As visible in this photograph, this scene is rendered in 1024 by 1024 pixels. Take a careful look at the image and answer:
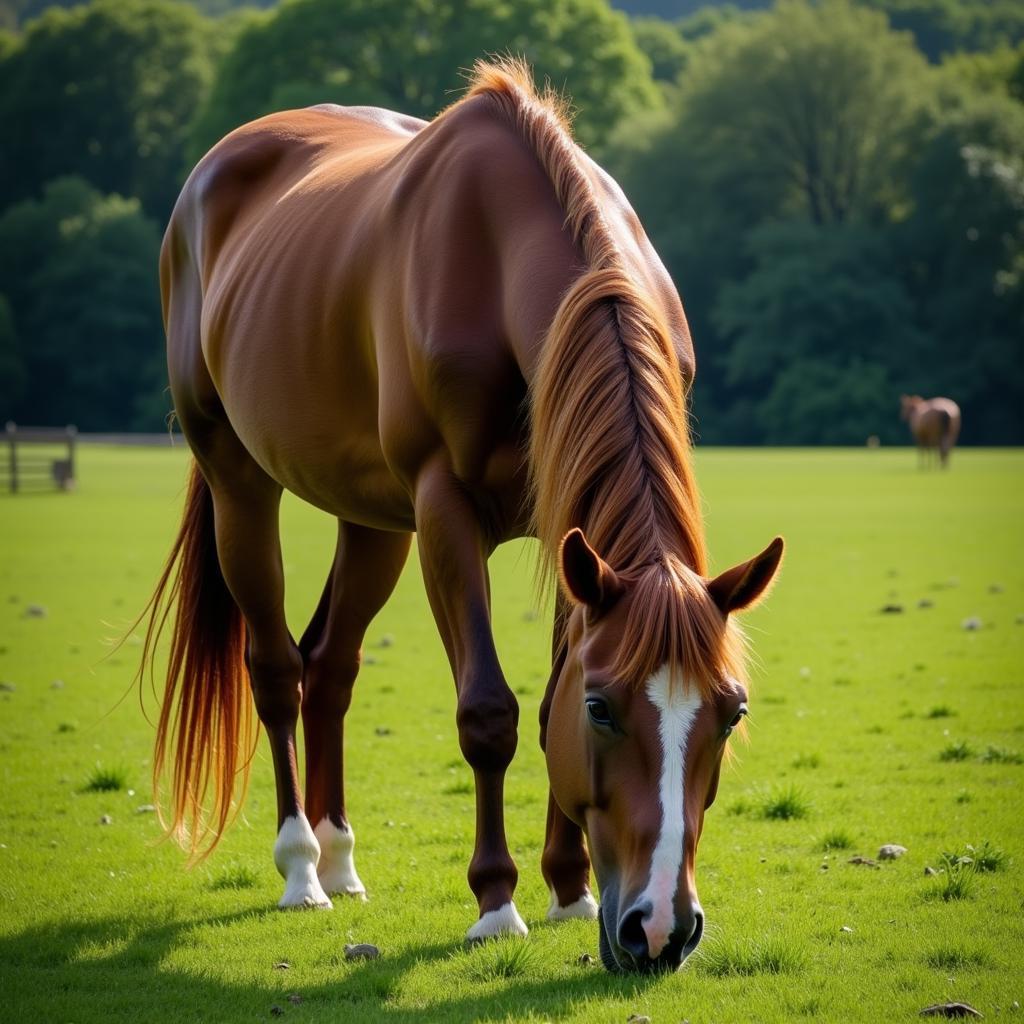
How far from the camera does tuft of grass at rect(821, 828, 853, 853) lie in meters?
5.61

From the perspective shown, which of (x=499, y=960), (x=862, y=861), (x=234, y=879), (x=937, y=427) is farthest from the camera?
(x=937, y=427)

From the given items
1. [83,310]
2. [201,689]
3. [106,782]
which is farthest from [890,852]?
[83,310]

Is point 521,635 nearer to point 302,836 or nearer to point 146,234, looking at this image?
point 302,836

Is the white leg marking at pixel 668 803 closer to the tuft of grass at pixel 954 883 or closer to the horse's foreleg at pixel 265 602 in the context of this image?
the tuft of grass at pixel 954 883

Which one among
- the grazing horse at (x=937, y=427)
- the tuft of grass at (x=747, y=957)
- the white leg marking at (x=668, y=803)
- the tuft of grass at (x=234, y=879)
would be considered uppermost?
the white leg marking at (x=668, y=803)

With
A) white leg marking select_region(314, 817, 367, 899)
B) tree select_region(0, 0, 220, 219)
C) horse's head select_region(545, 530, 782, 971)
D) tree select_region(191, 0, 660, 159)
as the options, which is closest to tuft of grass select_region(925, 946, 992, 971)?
horse's head select_region(545, 530, 782, 971)

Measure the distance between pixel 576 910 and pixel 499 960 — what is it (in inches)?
24.7

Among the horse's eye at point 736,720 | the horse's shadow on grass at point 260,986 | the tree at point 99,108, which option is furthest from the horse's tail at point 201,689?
the tree at point 99,108

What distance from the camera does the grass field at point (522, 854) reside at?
3961 mm

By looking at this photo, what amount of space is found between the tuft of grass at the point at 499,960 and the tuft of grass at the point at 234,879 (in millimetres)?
1473

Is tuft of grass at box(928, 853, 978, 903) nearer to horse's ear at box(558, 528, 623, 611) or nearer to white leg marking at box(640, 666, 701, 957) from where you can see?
white leg marking at box(640, 666, 701, 957)

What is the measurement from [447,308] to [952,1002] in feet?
8.19

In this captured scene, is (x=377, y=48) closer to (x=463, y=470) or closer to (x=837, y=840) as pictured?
(x=837, y=840)

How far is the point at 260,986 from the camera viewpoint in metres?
4.13
